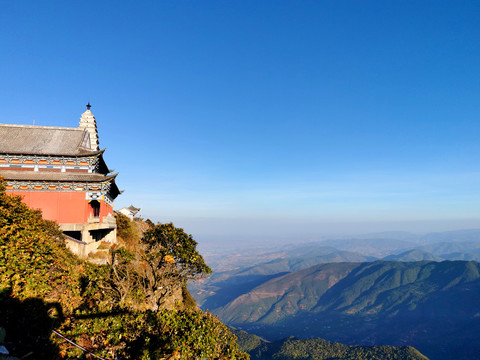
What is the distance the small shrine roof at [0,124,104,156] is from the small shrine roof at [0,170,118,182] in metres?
2.11

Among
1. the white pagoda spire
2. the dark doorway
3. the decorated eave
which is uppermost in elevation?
the white pagoda spire

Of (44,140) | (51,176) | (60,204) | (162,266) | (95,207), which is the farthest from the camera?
(44,140)

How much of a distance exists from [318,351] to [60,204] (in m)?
172

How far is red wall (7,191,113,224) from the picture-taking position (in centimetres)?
2644

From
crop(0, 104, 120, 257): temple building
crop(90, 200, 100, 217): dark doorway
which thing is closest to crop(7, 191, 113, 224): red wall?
crop(0, 104, 120, 257): temple building

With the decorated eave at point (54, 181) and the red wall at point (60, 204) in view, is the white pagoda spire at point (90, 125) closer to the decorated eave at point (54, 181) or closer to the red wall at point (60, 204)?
the decorated eave at point (54, 181)

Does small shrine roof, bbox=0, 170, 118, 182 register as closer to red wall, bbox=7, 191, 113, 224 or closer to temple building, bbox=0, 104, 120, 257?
temple building, bbox=0, 104, 120, 257

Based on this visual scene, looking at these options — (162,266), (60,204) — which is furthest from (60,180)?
(162,266)

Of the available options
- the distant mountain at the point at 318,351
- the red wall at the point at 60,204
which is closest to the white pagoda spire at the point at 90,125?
the red wall at the point at 60,204

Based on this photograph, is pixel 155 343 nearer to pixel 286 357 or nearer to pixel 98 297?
pixel 98 297

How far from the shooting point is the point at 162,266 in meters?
25.3

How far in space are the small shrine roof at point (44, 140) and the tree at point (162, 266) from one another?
1169 cm

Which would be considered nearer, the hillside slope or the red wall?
the hillside slope

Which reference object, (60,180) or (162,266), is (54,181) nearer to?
(60,180)
